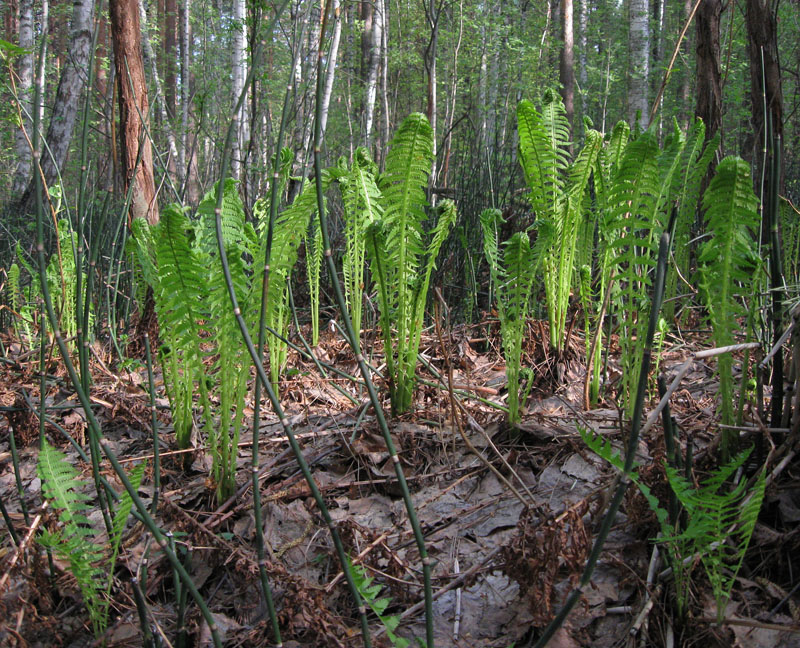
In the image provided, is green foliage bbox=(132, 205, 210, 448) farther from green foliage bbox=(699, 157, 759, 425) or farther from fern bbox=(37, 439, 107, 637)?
green foliage bbox=(699, 157, 759, 425)

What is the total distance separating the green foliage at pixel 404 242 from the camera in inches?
57.9

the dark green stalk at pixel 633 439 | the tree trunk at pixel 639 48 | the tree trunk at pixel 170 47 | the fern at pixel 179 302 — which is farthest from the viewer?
the tree trunk at pixel 170 47

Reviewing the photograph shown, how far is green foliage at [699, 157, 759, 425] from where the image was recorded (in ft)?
3.63

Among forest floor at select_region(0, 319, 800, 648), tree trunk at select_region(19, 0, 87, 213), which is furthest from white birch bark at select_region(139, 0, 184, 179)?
forest floor at select_region(0, 319, 800, 648)

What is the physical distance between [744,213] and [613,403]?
68 cm

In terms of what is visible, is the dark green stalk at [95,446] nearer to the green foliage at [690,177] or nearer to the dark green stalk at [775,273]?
the dark green stalk at [775,273]

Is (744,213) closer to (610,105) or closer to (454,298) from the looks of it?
(454,298)

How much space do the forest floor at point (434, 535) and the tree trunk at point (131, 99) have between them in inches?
62.5

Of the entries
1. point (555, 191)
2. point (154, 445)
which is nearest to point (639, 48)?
point (555, 191)

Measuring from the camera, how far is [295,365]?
2.19 metres

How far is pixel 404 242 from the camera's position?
1.54 metres

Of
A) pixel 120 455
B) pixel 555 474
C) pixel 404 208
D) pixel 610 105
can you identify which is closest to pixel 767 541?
pixel 555 474

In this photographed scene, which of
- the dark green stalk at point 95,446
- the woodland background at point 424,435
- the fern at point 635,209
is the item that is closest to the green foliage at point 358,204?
the woodland background at point 424,435

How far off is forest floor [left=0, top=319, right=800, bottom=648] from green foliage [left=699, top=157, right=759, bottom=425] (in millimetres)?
155
